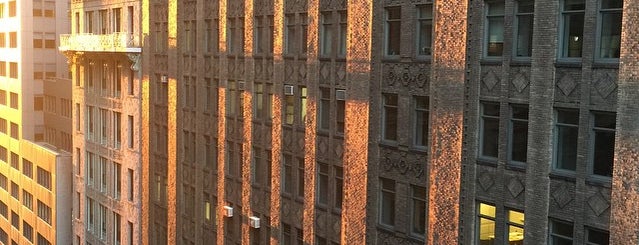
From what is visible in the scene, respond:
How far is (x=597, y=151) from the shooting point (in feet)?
61.9

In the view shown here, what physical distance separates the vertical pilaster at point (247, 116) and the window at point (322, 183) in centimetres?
500

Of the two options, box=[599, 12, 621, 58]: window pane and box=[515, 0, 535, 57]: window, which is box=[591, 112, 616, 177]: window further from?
box=[515, 0, 535, 57]: window

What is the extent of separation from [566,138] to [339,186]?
1020cm

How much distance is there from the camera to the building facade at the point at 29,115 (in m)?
62.8

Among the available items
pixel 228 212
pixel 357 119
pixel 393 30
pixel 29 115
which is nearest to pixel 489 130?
pixel 393 30

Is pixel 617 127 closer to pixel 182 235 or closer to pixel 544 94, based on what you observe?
pixel 544 94

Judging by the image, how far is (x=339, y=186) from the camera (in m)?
28.3

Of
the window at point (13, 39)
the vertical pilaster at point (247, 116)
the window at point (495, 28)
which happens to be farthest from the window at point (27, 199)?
the window at point (495, 28)

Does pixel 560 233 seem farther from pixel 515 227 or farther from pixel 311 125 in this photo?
pixel 311 125

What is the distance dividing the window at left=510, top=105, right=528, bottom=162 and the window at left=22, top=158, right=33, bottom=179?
171 ft

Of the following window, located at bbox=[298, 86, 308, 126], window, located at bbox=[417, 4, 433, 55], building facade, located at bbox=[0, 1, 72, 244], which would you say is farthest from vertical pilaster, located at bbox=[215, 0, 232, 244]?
building facade, located at bbox=[0, 1, 72, 244]

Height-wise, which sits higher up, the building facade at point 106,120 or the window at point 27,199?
the building facade at point 106,120

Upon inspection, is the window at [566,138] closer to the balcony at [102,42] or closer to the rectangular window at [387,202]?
the rectangular window at [387,202]

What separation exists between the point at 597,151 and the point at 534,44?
Answer: 2.95 m
